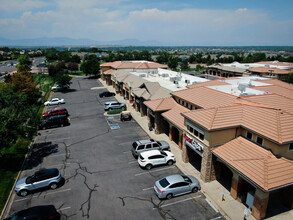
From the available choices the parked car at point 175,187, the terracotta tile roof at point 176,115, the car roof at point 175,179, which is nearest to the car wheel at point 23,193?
the parked car at point 175,187

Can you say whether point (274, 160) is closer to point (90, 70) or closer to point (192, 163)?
point (192, 163)

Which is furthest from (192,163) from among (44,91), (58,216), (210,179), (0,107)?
(44,91)

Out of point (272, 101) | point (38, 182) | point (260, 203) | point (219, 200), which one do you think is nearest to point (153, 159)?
point (219, 200)

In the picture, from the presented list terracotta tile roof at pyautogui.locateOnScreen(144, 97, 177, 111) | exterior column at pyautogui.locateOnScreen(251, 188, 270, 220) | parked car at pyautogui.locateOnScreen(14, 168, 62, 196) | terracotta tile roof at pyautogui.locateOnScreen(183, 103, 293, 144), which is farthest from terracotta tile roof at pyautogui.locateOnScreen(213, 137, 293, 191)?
parked car at pyautogui.locateOnScreen(14, 168, 62, 196)

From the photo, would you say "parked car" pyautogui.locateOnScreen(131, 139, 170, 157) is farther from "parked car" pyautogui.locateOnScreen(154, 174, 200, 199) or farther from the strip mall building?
"parked car" pyautogui.locateOnScreen(154, 174, 200, 199)

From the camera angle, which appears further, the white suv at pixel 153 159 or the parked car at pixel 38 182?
the white suv at pixel 153 159

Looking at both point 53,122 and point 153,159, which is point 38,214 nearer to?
point 153,159

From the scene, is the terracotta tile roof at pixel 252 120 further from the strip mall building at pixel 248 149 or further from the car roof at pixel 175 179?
the car roof at pixel 175 179
